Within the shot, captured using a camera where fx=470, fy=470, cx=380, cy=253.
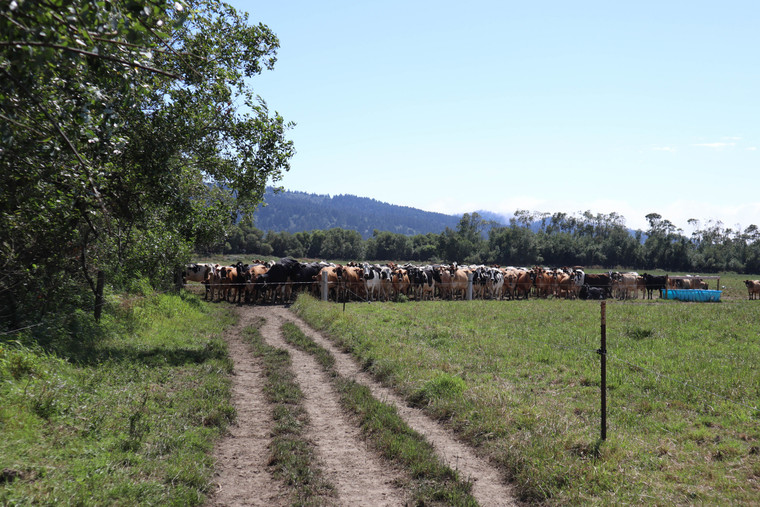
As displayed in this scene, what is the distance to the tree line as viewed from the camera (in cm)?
8994

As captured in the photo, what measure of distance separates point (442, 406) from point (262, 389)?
3.25m

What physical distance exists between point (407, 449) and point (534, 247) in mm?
98942

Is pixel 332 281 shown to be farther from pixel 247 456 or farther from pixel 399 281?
pixel 247 456

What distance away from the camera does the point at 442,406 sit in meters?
7.13

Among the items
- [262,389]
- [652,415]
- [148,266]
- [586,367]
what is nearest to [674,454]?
[652,415]

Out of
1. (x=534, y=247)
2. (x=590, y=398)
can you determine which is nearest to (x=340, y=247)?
(x=534, y=247)

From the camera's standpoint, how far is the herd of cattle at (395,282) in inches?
930

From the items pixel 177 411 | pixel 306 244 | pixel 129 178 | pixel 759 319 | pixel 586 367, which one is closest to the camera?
pixel 177 411

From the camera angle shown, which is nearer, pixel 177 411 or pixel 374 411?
pixel 177 411

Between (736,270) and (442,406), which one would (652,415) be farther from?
(736,270)

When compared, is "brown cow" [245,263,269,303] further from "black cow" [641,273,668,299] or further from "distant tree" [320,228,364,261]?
"distant tree" [320,228,364,261]

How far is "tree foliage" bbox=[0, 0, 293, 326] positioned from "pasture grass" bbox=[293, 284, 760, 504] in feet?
16.6

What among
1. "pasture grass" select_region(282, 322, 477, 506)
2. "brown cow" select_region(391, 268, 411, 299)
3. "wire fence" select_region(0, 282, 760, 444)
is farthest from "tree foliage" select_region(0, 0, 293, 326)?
"brown cow" select_region(391, 268, 411, 299)

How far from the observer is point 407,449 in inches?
226
